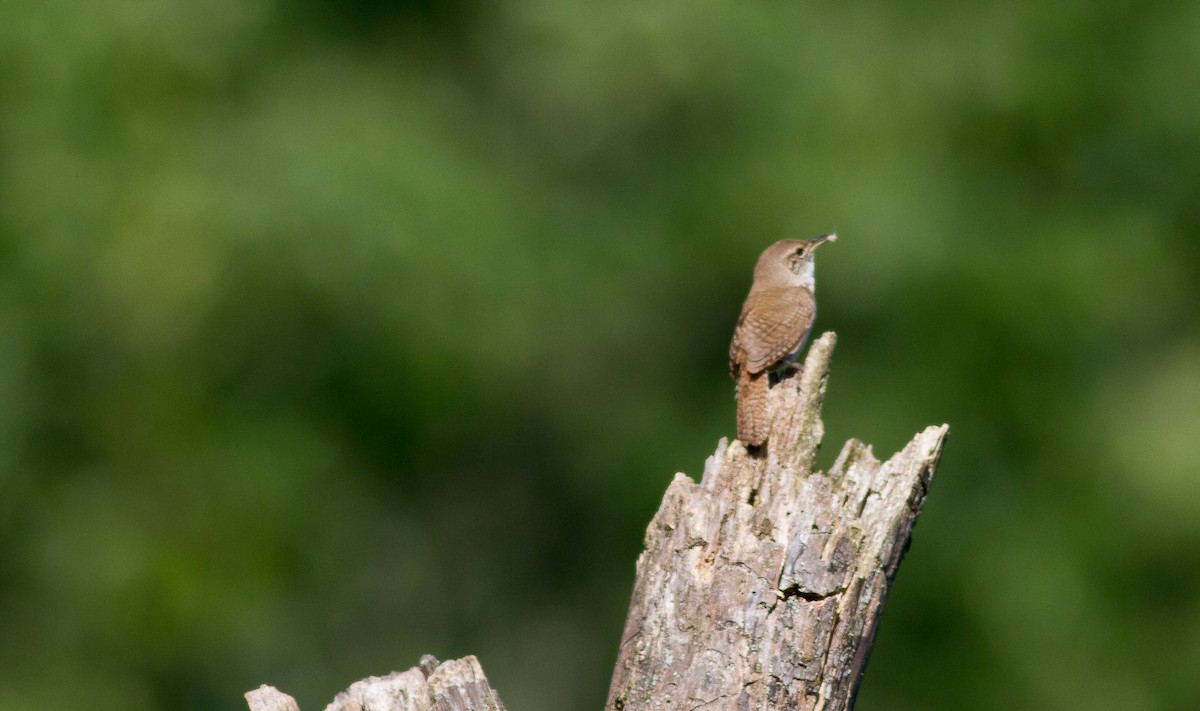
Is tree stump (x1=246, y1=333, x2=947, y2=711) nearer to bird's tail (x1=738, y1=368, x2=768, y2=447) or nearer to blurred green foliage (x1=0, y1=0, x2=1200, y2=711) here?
bird's tail (x1=738, y1=368, x2=768, y2=447)

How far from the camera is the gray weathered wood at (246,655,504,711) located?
3666 millimetres

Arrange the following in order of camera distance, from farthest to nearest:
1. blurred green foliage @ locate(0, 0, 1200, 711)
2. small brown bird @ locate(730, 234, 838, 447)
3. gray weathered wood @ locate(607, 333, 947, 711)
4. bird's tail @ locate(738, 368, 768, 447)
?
1. blurred green foliage @ locate(0, 0, 1200, 711)
2. small brown bird @ locate(730, 234, 838, 447)
3. bird's tail @ locate(738, 368, 768, 447)
4. gray weathered wood @ locate(607, 333, 947, 711)

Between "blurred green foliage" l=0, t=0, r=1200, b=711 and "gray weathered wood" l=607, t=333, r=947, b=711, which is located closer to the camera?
"gray weathered wood" l=607, t=333, r=947, b=711

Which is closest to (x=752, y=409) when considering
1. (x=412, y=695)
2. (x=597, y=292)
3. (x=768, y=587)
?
(x=768, y=587)

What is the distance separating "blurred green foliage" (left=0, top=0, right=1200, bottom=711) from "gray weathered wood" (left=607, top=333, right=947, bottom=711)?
20.9ft

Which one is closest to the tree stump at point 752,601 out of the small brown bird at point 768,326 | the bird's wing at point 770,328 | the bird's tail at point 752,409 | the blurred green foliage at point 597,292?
the bird's tail at point 752,409

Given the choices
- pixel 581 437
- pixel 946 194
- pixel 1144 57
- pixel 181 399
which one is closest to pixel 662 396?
pixel 581 437

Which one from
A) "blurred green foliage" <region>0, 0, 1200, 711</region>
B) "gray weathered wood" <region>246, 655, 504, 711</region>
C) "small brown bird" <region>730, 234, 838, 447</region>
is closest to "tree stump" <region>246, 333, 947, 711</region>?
"gray weathered wood" <region>246, 655, 504, 711</region>

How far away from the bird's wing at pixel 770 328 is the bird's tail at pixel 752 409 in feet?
0.65

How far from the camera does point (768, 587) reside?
12.7 ft

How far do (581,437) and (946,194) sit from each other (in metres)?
3.85

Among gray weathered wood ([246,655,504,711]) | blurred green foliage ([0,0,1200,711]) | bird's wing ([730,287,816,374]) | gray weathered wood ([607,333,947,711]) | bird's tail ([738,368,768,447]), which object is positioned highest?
blurred green foliage ([0,0,1200,711])

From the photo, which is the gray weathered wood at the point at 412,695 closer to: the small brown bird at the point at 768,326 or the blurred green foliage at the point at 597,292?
the small brown bird at the point at 768,326

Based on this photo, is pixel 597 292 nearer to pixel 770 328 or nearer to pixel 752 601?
pixel 770 328
